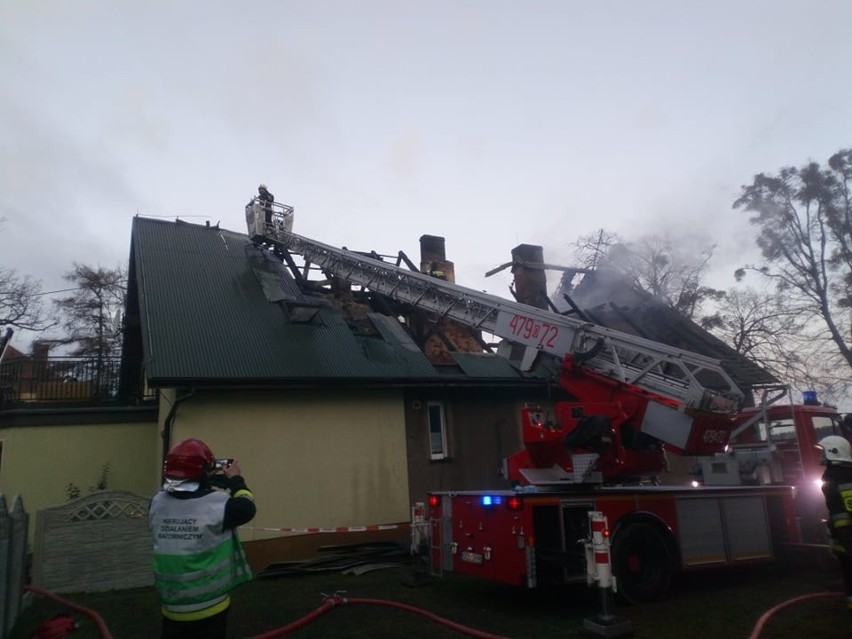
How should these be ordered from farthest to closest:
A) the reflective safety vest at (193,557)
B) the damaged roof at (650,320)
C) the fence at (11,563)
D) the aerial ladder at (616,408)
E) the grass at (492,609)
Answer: the damaged roof at (650,320)
the aerial ladder at (616,408)
the grass at (492,609)
the fence at (11,563)
the reflective safety vest at (193,557)

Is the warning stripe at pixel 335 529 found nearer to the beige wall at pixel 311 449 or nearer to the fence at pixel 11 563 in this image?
the beige wall at pixel 311 449

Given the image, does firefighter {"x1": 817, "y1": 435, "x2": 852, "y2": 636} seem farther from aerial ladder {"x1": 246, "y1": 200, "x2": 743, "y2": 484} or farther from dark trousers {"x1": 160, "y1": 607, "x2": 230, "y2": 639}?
dark trousers {"x1": 160, "y1": 607, "x2": 230, "y2": 639}

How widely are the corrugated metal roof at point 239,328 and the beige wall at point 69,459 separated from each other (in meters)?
2.50

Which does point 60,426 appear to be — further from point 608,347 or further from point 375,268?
point 608,347

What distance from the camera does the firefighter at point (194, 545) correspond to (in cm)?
366

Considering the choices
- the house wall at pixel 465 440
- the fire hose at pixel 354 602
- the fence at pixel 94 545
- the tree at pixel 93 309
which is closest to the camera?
the fire hose at pixel 354 602

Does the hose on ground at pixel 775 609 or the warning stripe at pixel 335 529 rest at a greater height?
the warning stripe at pixel 335 529

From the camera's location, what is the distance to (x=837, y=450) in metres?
5.84

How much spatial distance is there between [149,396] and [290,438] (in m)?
5.17

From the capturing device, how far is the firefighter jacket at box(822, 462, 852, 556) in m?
5.65

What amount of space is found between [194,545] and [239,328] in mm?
8627

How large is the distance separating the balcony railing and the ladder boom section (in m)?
6.03

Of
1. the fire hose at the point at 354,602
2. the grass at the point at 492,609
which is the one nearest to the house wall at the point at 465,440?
the grass at the point at 492,609

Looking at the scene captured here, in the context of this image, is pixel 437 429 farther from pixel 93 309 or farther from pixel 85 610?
pixel 93 309
